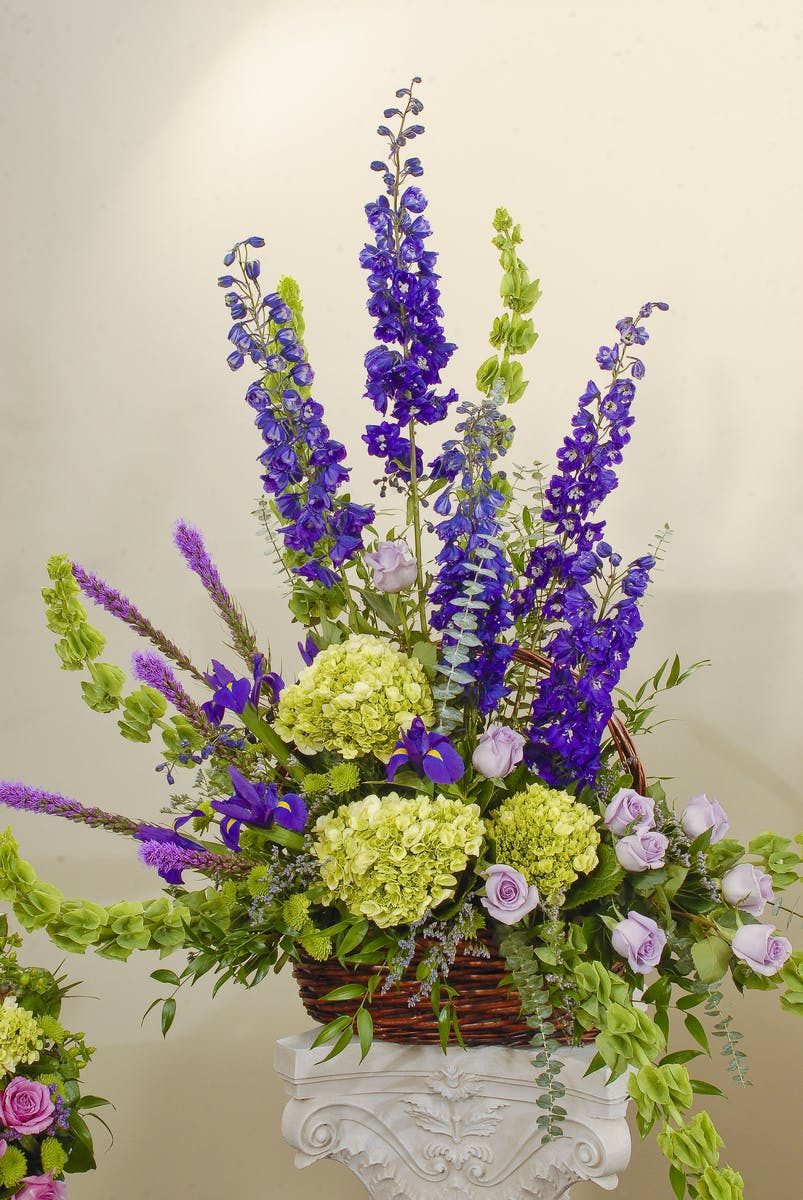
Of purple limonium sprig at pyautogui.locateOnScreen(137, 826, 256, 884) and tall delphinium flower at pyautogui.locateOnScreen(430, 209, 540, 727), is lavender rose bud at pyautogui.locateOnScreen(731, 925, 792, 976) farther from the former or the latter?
purple limonium sprig at pyautogui.locateOnScreen(137, 826, 256, 884)

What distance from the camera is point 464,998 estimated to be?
0.99 meters

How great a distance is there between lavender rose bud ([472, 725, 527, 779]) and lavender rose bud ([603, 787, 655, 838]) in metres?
0.10

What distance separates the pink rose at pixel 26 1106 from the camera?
1.04m

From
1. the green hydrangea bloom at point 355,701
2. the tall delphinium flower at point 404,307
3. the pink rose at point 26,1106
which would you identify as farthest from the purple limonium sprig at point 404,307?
the pink rose at point 26,1106

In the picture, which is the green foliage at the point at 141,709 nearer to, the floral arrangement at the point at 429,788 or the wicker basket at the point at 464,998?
the floral arrangement at the point at 429,788

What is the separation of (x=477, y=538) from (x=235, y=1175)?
50.7 inches

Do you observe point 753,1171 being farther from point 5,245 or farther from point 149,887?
point 5,245

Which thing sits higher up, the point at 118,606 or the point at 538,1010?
the point at 118,606

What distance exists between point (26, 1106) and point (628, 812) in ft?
2.21

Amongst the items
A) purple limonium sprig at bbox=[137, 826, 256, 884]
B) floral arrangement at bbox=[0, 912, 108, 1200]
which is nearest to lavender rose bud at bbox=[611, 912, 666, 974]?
purple limonium sprig at bbox=[137, 826, 256, 884]

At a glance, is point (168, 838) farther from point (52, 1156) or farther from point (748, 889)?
point (748, 889)

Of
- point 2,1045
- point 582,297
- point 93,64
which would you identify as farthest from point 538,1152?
point 93,64

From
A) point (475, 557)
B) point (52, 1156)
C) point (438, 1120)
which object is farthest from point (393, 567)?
point (52, 1156)

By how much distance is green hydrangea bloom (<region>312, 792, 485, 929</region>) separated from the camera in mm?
908
